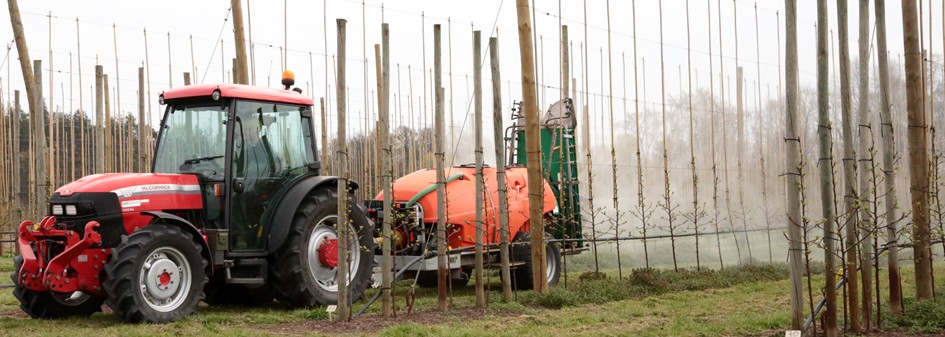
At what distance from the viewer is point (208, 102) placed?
389 inches

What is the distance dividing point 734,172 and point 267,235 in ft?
51.7

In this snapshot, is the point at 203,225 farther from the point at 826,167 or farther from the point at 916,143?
the point at 916,143

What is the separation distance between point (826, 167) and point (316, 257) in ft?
17.6

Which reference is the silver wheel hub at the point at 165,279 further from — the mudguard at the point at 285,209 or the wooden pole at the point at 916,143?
the wooden pole at the point at 916,143

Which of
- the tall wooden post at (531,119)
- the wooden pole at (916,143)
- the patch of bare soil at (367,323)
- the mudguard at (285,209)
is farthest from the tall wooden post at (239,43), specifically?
the wooden pole at (916,143)

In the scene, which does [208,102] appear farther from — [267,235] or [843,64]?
[843,64]

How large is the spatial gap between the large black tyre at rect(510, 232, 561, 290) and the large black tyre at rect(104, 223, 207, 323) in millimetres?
4677

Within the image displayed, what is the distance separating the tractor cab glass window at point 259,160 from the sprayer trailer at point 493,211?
62.5 inches

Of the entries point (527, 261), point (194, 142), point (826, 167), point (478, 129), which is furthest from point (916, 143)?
point (194, 142)

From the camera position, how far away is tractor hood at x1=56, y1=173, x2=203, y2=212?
9.04 meters

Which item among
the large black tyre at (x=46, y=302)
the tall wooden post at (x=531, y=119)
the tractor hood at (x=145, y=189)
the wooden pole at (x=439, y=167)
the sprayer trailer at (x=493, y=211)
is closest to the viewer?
the tractor hood at (x=145, y=189)

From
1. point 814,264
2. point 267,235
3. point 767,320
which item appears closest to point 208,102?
point 267,235

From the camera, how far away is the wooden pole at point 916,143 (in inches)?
364

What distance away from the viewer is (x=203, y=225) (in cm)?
981
